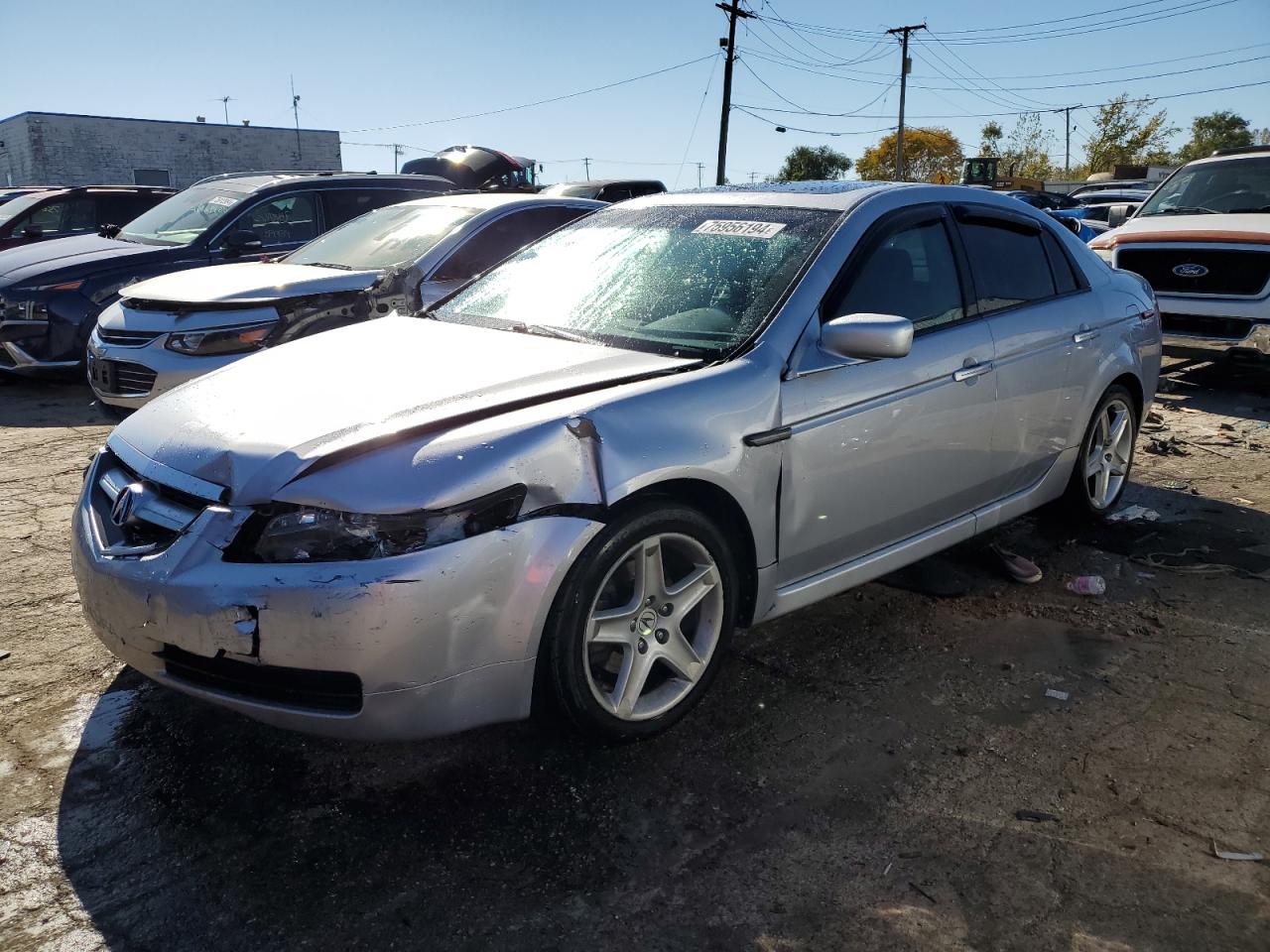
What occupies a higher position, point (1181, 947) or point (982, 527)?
point (982, 527)

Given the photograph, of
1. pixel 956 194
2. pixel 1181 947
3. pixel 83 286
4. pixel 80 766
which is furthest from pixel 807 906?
pixel 83 286

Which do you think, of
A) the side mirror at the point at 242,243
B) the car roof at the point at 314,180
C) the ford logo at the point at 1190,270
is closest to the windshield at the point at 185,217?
the car roof at the point at 314,180

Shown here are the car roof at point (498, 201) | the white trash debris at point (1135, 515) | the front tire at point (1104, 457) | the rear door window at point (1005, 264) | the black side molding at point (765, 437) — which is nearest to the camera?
the black side molding at point (765, 437)

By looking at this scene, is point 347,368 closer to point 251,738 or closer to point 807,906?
point 251,738

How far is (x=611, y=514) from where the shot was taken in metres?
2.71

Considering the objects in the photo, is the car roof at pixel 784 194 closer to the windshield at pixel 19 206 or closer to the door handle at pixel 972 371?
the door handle at pixel 972 371

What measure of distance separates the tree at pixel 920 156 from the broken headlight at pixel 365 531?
80.4 m

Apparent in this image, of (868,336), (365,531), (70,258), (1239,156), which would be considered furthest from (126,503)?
(1239,156)

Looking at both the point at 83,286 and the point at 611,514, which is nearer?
the point at 611,514

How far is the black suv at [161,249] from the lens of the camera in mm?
8055

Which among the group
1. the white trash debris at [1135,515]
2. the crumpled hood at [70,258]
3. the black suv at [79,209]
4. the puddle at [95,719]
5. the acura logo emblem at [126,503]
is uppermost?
the black suv at [79,209]

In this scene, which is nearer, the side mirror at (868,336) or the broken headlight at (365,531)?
the broken headlight at (365,531)

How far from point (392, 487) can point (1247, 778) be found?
2538mm

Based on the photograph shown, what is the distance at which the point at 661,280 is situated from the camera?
11.7 feet
